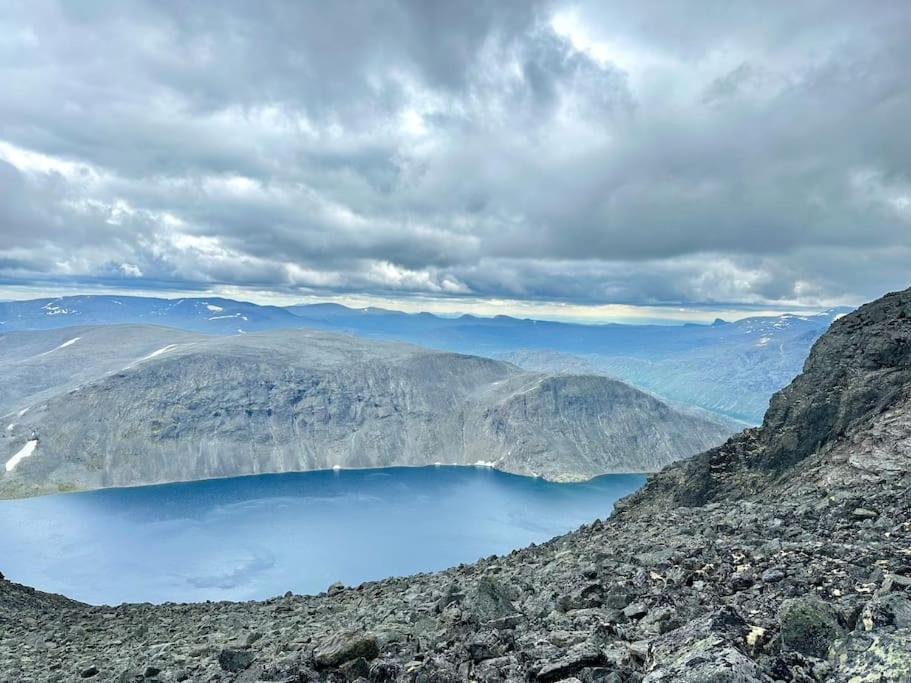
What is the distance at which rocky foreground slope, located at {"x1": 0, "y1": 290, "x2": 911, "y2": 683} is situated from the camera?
8.32m

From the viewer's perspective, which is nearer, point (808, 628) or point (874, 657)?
point (874, 657)

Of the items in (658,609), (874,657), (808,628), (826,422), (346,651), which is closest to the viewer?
(874,657)

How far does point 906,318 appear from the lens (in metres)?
32.1

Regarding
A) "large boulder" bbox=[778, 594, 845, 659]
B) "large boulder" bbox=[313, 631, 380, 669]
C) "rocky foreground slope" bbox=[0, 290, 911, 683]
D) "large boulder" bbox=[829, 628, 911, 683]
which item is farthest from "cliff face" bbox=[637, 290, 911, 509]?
"large boulder" bbox=[313, 631, 380, 669]

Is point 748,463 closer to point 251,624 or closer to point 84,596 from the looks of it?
point 251,624

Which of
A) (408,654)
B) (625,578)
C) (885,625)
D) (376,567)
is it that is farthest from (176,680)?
(376,567)

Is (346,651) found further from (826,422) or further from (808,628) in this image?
(826,422)

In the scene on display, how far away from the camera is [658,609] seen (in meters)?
10.9

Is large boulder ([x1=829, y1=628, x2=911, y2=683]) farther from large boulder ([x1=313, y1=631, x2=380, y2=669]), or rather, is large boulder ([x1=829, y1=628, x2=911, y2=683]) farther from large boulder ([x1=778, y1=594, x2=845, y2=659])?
large boulder ([x1=313, y1=631, x2=380, y2=669])

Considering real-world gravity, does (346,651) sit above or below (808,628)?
below

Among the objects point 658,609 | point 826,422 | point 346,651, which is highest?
point 826,422

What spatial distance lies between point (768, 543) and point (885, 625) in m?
6.83

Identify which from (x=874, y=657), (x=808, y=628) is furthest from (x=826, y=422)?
(x=874, y=657)

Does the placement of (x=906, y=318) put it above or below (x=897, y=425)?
above
